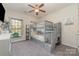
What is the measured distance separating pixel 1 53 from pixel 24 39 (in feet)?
1.28

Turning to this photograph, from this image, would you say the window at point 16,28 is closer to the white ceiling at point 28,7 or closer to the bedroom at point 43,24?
the bedroom at point 43,24

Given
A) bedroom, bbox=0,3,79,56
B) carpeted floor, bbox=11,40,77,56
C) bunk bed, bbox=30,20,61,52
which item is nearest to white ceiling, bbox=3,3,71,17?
bedroom, bbox=0,3,79,56

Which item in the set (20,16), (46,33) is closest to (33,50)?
(46,33)

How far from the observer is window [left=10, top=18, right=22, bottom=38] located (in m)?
1.46

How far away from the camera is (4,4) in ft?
4.72

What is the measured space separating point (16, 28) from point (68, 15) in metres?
0.81

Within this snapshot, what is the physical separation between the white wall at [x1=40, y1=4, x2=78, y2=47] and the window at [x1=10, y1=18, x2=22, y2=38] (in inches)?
15.3

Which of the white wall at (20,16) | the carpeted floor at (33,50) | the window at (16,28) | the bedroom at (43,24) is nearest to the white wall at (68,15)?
the bedroom at (43,24)

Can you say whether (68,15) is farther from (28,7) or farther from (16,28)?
(16,28)

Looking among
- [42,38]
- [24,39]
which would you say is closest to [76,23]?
[42,38]

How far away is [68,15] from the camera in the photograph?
1.45 metres

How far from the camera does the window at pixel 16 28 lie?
4.79 feet

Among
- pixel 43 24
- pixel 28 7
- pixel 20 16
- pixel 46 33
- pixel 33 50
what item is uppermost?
pixel 28 7

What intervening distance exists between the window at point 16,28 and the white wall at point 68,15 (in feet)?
1.28
